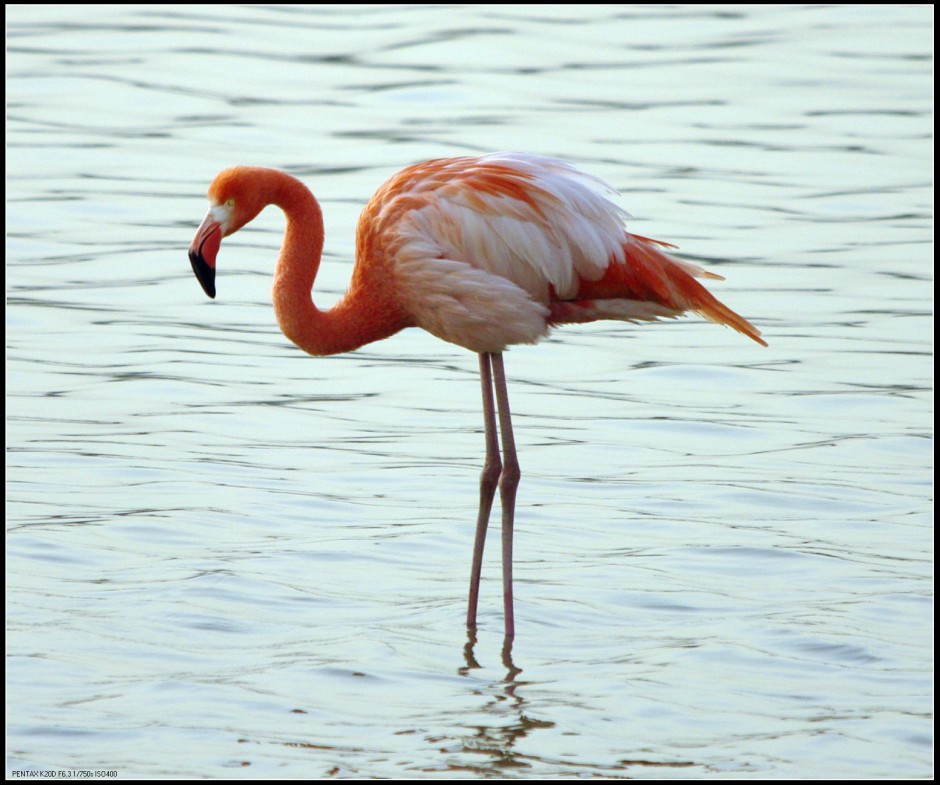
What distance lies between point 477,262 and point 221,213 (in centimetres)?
88

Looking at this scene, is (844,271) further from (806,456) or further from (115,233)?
(115,233)

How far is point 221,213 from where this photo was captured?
5.87 metres

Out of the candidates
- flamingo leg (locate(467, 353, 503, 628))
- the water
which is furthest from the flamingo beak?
the water

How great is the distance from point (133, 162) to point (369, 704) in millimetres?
7622

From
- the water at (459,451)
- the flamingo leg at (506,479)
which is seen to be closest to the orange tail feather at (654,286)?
Answer: the flamingo leg at (506,479)

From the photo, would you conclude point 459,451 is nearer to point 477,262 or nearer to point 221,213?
point 477,262

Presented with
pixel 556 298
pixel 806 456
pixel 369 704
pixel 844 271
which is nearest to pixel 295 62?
pixel 844 271

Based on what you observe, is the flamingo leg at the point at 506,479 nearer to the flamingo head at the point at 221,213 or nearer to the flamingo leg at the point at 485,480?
the flamingo leg at the point at 485,480

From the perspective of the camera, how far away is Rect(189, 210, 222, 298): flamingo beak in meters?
5.81

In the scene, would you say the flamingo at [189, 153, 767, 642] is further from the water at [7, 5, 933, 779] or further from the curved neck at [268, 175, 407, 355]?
the water at [7, 5, 933, 779]

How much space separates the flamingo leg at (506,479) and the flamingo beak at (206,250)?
3.28 ft

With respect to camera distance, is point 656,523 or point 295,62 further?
point 295,62

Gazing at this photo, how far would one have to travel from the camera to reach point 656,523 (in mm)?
6926

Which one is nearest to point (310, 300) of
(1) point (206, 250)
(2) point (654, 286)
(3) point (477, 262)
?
(1) point (206, 250)
